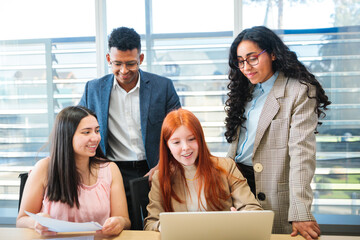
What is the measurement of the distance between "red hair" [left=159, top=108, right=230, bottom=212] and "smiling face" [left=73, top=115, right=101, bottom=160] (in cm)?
36

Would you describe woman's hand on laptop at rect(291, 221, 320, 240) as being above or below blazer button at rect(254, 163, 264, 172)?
below

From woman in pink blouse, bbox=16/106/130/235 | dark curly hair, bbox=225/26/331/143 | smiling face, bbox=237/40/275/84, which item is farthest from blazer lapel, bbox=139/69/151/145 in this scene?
smiling face, bbox=237/40/275/84

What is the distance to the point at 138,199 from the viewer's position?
1681 mm

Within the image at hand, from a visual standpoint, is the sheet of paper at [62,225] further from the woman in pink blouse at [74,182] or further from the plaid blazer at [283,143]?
the plaid blazer at [283,143]

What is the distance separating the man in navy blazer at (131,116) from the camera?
213 cm

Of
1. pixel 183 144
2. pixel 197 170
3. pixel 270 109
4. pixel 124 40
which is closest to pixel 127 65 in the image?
pixel 124 40

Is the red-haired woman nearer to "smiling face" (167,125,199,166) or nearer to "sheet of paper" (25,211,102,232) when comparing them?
"smiling face" (167,125,199,166)

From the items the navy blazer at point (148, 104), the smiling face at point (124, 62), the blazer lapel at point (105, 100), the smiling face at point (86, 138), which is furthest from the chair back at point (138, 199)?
the smiling face at point (124, 62)

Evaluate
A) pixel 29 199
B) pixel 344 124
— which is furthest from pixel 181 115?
pixel 344 124

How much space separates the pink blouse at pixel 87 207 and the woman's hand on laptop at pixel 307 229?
0.92m

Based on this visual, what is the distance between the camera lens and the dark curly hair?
66.2 inches

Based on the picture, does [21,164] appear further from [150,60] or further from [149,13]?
[149,13]

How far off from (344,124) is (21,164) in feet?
10.6

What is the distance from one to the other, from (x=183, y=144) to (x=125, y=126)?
63cm
